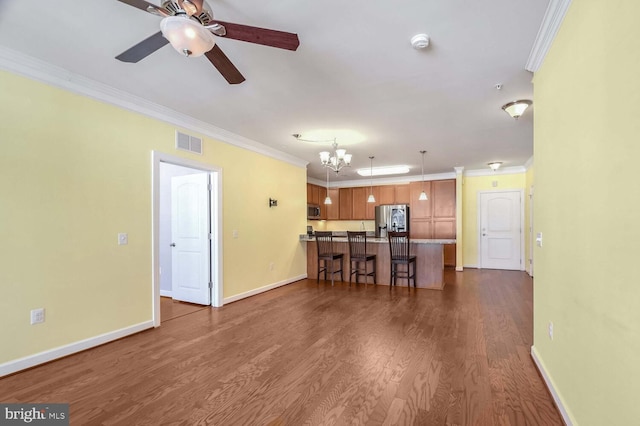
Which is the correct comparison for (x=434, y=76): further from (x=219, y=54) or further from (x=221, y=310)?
(x=221, y=310)

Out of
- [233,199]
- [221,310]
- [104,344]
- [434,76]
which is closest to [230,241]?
[233,199]

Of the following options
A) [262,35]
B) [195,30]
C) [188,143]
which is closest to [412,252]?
[188,143]

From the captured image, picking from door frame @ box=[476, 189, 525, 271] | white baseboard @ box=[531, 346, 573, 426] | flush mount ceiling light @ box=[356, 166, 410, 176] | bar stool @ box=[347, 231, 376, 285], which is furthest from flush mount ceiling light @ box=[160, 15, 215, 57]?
door frame @ box=[476, 189, 525, 271]

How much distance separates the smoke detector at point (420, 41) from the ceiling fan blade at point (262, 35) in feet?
3.22

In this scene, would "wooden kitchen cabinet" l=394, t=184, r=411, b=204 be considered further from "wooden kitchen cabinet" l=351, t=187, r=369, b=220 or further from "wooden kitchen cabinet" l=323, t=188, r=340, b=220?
"wooden kitchen cabinet" l=323, t=188, r=340, b=220

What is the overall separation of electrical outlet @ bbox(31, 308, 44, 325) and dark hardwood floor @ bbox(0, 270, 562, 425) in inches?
15.0

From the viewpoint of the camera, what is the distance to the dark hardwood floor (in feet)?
6.23

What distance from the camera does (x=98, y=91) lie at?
9.87ft

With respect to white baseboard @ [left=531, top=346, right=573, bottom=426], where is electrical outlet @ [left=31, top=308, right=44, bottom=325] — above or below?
above

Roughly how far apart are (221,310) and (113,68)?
10.1ft

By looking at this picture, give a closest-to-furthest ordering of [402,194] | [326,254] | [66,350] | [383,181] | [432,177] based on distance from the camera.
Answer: [66,350], [326,254], [432,177], [402,194], [383,181]

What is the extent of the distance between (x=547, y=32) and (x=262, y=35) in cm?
194

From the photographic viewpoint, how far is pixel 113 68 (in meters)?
2.69

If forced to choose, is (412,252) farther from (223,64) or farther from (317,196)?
(223,64)
